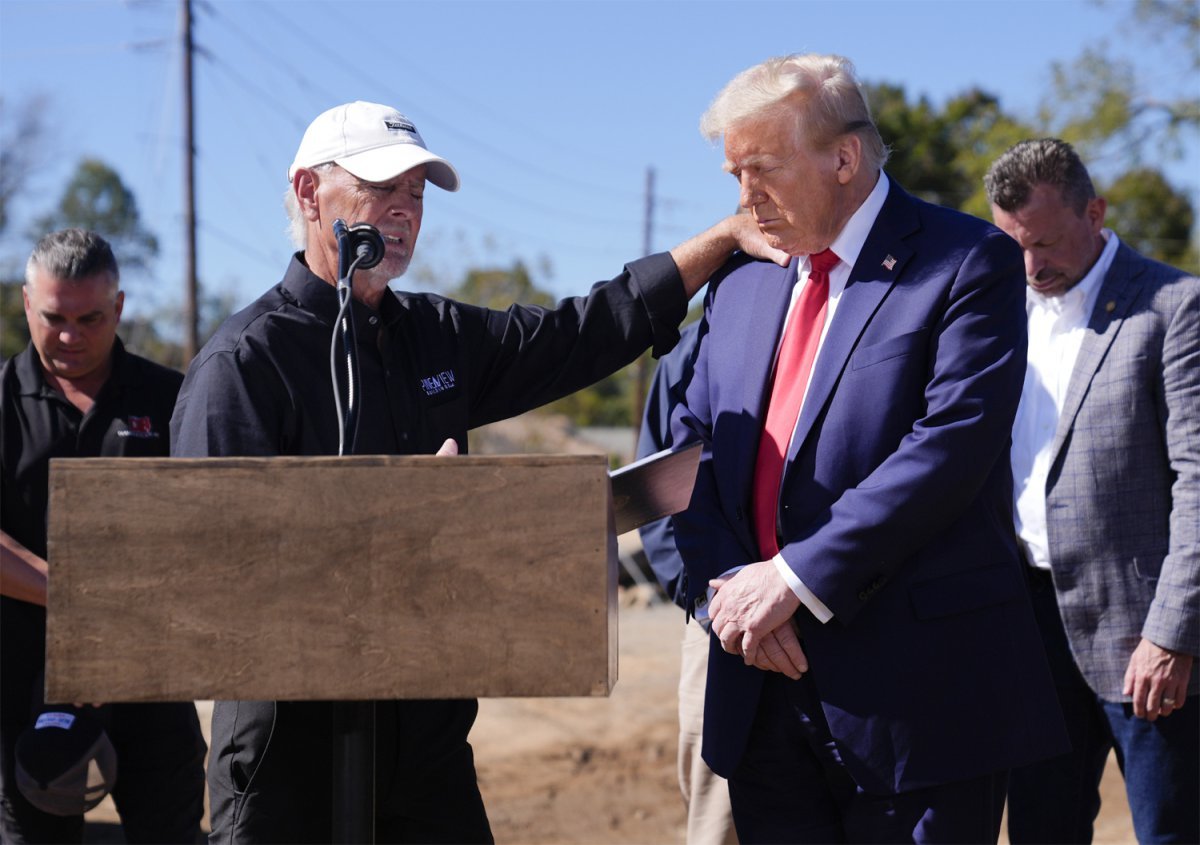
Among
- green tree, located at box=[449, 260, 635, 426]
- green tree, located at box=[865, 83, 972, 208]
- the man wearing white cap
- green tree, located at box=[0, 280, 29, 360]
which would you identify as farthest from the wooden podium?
green tree, located at box=[0, 280, 29, 360]

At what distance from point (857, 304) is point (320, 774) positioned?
1.54 metres

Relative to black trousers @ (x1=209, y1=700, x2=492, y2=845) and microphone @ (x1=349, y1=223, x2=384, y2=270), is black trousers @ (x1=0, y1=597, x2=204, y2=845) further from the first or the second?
microphone @ (x1=349, y1=223, x2=384, y2=270)

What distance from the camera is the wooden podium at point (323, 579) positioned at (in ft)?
6.06

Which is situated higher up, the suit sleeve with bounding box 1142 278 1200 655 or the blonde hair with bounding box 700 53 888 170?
the blonde hair with bounding box 700 53 888 170

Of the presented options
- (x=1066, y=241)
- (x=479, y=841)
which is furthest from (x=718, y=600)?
(x=1066, y=241)

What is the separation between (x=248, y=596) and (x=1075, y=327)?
9.57 ft

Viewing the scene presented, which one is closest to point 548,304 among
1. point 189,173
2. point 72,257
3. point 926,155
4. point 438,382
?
point 189,173

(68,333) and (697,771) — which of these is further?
(68,333)

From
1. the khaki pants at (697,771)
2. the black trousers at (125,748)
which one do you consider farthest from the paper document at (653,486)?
the black trousers at (125,748)

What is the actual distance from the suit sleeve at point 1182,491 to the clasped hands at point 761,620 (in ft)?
4.84

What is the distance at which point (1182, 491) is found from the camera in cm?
356

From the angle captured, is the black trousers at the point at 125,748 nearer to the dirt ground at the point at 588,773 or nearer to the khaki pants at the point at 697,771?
the khaki pants at the point at 697,771

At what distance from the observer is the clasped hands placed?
2549 millimetres

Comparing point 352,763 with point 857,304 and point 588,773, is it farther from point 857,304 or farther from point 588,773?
point 588,773
